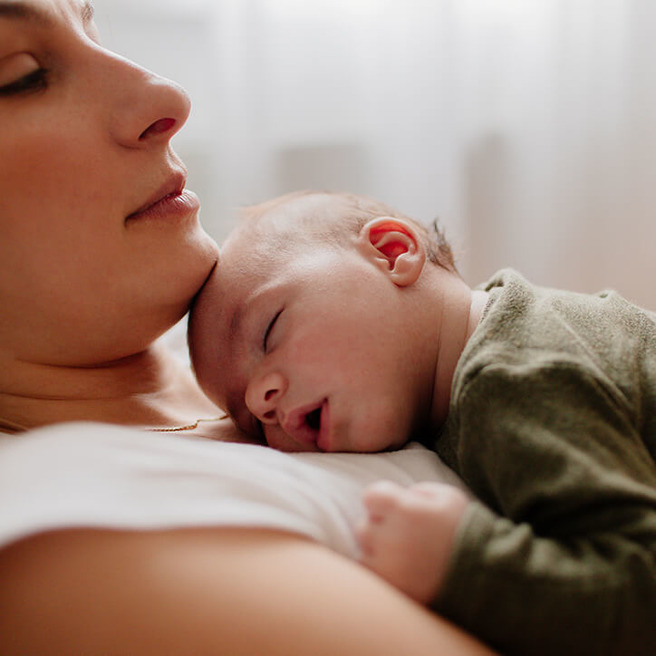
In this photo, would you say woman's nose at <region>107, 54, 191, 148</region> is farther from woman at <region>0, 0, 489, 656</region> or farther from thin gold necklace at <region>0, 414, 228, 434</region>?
thin gold necklace at <region>0, 414, 228, 434</region>

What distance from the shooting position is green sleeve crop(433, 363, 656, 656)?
651mm

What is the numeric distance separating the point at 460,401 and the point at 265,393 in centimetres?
27

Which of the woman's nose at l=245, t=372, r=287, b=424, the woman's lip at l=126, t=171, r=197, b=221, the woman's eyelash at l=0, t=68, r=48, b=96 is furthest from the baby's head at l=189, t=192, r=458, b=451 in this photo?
the woman's eyelash at l=0, t=68, r=48, b=96

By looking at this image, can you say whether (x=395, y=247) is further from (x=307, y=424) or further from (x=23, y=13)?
(x=23, y=13)

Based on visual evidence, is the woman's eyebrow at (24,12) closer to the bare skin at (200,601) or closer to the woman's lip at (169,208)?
the woman's lip at (169,208)

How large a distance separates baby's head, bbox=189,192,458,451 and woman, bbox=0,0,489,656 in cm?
7

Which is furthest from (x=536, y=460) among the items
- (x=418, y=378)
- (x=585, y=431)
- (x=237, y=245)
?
(x=237, y=245)

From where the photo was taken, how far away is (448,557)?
0.67 m

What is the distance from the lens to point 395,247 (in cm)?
108

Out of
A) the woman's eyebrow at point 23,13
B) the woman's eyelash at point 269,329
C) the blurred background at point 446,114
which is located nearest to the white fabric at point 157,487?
the woman's eyelash at point 269,329

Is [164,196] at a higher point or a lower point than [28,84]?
lower

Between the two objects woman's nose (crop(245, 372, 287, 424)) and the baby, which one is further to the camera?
woman's nose (crop(245, 372, 287, 424))

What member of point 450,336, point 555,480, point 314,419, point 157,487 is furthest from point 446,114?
point 157,487

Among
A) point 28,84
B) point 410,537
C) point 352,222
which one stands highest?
point 28,84
